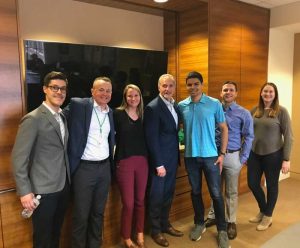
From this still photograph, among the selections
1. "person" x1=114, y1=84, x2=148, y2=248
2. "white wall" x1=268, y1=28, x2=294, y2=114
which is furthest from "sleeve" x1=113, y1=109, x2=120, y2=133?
"white wall" x1=268, y1=28, x2=294, y2=114

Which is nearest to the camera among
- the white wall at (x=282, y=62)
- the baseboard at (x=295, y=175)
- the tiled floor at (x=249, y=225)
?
the tiled floor at (x=249, y=225)

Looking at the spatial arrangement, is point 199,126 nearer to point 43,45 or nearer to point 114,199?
point 114,199

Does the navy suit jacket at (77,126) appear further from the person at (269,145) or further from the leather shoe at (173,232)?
the person at (269,145)

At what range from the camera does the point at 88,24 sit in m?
3.14

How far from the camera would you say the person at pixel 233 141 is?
2.74 metres

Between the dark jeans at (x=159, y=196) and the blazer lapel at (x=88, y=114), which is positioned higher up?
the blazer lapel at (x=88, y=114)

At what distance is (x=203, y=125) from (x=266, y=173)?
941 mm

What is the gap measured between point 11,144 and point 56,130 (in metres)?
0.46

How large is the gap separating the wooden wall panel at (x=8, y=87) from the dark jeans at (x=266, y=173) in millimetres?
2216

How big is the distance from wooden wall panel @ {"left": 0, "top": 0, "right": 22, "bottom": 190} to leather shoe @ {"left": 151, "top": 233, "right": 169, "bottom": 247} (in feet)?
4.37

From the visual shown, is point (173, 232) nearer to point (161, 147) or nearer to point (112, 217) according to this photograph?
point (112, 217)

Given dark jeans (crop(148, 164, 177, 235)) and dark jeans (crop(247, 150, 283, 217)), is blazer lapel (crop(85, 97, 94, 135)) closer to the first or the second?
dark jeans (crop(148, 164, 177, 235))

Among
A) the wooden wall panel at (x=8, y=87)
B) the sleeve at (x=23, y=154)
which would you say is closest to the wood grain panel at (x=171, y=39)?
the wooden wall panel at (x=8, y=87)

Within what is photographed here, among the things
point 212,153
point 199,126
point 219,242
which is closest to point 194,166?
point 212,153
